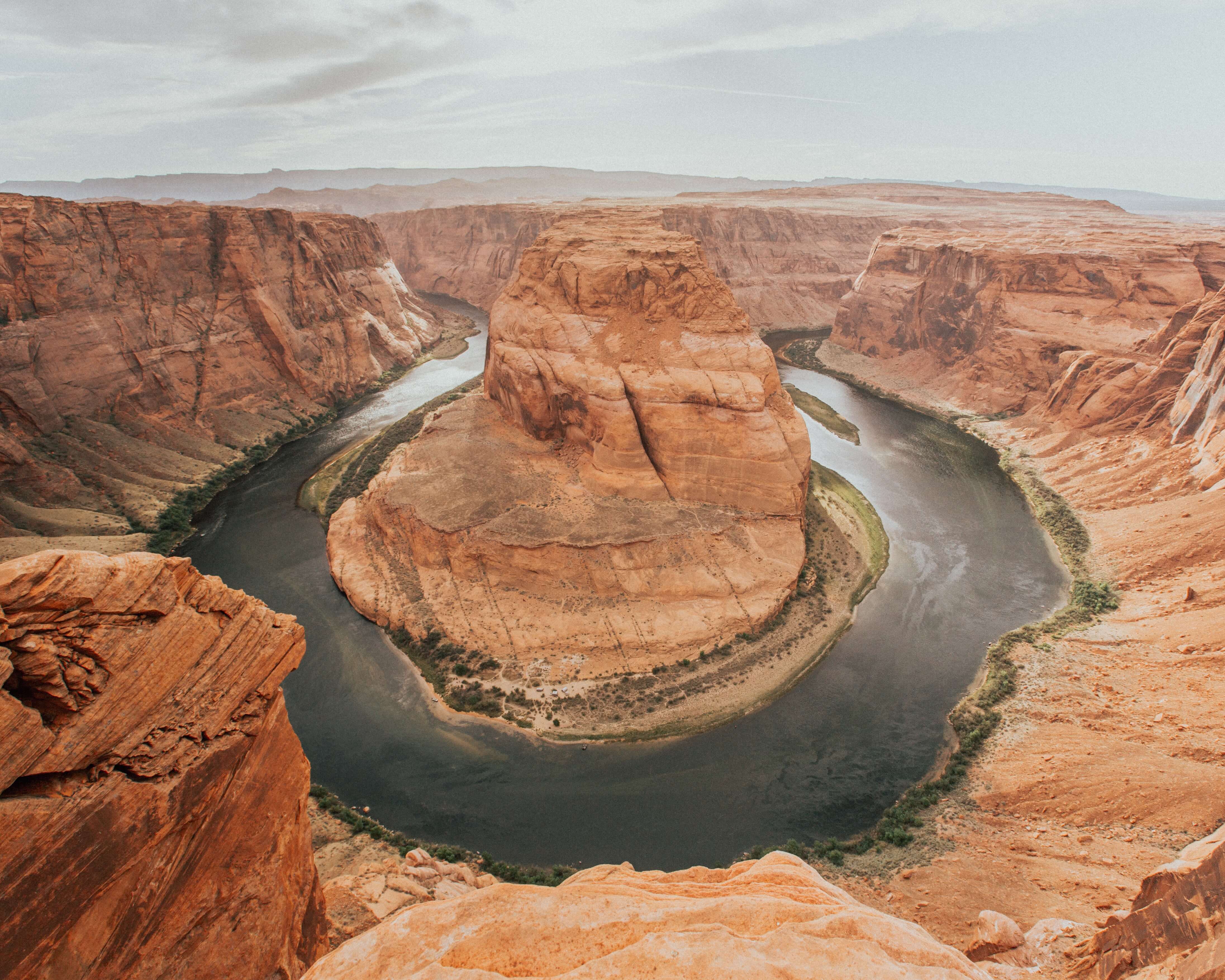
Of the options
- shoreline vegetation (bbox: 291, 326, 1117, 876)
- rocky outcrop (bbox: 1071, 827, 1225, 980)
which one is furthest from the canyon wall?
rocky outcrop (bbox: 1071, 827, 1225, 980)

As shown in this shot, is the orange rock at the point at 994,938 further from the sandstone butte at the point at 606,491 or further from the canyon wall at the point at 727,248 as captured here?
the canyon wall at the point at 727,248

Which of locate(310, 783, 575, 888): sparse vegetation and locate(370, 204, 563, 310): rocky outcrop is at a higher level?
locate(370, 204, 563, 310): rocky outcrop

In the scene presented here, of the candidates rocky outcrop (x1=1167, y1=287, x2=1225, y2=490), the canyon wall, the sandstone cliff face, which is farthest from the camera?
the canyon wall

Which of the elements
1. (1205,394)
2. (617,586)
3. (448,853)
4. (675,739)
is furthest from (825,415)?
(448,853)

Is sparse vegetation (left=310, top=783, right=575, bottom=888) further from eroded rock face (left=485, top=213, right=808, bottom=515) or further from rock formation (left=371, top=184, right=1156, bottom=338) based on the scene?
rock formation (left=371, top=184, right=1156, bottom=338)

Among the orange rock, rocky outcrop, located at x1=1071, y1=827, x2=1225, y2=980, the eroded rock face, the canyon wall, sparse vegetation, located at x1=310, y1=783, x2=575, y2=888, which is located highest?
the canyon wall

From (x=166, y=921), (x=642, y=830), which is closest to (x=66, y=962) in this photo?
(x=166, y=921)

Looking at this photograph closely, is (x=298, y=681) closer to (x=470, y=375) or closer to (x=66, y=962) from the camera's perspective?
(x=66, y=962)

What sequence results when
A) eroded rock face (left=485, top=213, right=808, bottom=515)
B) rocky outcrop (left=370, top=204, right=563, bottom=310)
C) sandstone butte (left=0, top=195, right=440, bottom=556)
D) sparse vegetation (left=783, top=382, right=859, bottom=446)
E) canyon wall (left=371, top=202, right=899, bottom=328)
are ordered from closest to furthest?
eroded rock face (left=485, top=213, right=808, bottom=515)
sandstone butte (left=0, top=195, right=440, bottom=556)
sparse vegetation (left=783, top=382, right=859, bottom=446)
canyon wall (left=371, top=202, right=899, bottom=328)
rocky outcrop (left=370, top=204, right=563, bottom=310)
